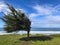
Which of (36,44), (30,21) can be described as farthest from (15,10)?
(36,44)

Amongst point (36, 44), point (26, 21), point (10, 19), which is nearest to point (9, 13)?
point (10, 19)

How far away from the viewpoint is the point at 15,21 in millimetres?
25203

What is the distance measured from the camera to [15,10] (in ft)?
81.6

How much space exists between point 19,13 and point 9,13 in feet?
4.43

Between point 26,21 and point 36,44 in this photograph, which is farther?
point 26,21

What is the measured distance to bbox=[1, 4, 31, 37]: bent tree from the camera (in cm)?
2494

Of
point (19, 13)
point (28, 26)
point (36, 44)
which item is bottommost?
point (36, 44)

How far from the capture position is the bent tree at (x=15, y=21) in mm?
24938

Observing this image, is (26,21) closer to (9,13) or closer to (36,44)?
(9,13)

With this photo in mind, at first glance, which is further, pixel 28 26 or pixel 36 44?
pixel 28 26

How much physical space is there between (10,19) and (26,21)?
7.20 feet

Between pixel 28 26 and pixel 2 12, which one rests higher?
pixel 2 12

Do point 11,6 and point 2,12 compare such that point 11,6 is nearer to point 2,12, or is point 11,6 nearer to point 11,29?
point 2,12

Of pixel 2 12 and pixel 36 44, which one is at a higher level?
pixel 2 12
